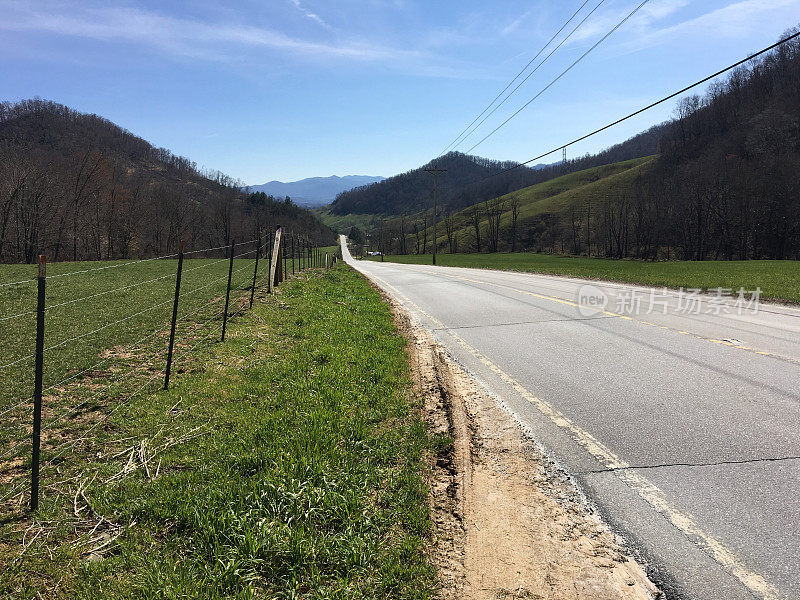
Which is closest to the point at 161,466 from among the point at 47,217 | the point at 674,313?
the point at 674,313

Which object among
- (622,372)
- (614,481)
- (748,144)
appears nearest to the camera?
(614,481)

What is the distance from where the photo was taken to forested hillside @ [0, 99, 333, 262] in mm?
50719

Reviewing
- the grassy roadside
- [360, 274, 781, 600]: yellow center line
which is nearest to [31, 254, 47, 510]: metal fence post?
the grassy roadside

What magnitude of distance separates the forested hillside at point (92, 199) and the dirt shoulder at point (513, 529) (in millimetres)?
60959

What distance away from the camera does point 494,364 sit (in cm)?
729

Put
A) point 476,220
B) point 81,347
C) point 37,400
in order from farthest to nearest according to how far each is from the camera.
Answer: point 476,220, point 81,347, point 37,400

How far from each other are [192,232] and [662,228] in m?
88.3

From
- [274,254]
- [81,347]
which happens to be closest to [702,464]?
[81,347]

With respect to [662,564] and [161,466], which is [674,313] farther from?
[161,466]

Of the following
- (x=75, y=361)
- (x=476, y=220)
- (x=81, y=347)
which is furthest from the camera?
(x=476, y=220)

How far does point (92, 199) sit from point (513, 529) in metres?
79.9

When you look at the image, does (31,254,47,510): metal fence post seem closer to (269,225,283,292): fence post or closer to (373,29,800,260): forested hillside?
(269,225,283,292): fence post

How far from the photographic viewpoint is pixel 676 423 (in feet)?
15.5

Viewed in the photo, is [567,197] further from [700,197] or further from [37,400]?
[37,400]
